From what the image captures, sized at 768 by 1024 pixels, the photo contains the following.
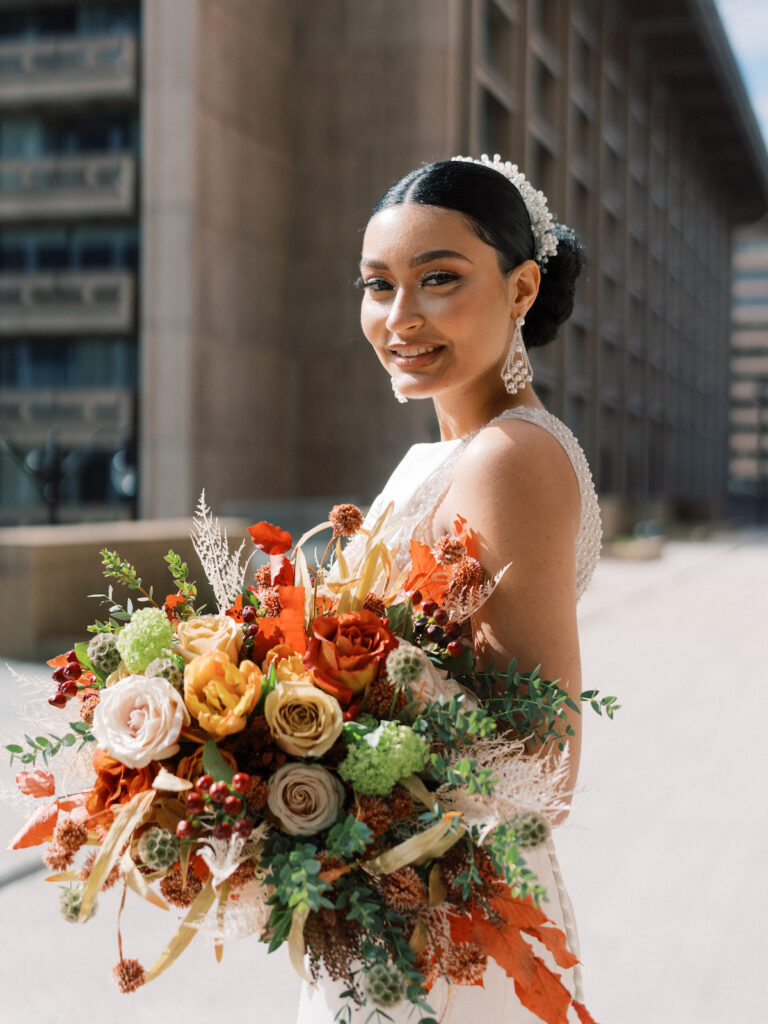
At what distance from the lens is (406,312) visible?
192cm

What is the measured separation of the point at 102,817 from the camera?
1.60 m

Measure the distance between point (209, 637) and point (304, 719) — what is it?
0.71ft

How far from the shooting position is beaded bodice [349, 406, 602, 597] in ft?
6.42

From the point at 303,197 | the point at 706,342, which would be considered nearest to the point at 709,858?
the point at 303,197

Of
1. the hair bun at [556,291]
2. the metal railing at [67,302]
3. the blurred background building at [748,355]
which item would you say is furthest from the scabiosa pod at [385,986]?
the blurred background building at [748,355]

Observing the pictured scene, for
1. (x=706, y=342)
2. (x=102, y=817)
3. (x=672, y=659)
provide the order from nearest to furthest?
(x=102, y=817) < (x=672, y=659) < (x=706, y=342)

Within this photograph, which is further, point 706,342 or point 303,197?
point 706,342

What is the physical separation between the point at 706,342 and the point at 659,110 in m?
20.2

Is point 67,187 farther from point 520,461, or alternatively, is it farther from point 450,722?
point 450,722

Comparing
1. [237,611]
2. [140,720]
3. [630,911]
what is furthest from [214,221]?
[140,720]

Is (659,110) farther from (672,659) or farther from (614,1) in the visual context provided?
(672,659)

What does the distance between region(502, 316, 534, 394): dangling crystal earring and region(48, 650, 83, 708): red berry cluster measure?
0.92 m

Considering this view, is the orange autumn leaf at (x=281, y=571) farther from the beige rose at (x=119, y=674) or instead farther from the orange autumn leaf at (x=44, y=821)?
the orange autumn leaf at (x=44, y=821)

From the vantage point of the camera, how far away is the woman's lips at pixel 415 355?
1.97 meters
